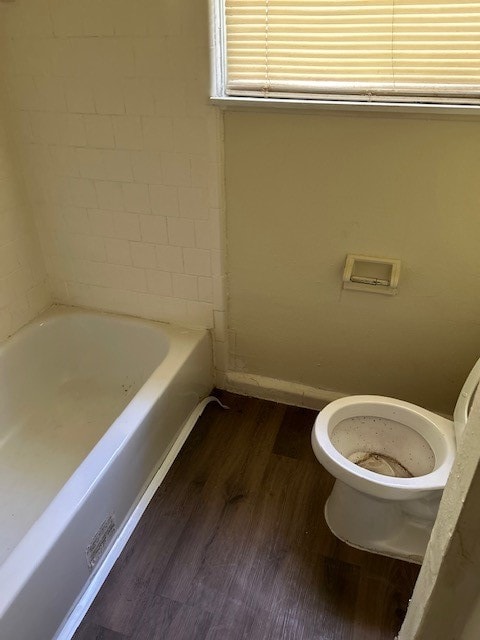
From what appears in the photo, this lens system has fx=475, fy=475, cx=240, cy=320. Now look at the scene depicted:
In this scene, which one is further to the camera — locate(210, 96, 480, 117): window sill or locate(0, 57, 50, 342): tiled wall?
locate(0, 57, 50, 342): tiled wall

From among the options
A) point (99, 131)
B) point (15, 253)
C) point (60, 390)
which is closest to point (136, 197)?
point (99, 131)

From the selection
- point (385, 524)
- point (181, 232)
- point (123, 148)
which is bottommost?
point (385, 524)

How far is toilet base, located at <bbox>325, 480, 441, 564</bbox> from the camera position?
1451mm

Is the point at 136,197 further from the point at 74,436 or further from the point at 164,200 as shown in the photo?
the point at 74,436

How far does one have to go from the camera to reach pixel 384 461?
154cm

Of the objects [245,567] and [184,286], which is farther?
[184,286]

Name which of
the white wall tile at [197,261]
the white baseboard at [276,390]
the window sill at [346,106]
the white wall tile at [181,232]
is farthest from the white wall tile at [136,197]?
the white baseboard at [276,390]

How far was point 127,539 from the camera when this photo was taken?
152 cm

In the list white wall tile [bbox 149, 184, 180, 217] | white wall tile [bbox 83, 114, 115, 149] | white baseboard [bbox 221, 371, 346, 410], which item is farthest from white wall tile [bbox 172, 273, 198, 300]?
white wall tile [bbox 83, 114, 115, 149]

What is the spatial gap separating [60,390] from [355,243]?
1385 mm

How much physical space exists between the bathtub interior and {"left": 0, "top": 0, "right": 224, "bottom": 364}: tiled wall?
14 centimetres

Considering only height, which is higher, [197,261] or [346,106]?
[346,106]

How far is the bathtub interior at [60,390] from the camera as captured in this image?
5.66 feet

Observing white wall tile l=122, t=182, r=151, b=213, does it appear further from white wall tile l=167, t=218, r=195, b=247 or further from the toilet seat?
the toilet seat
